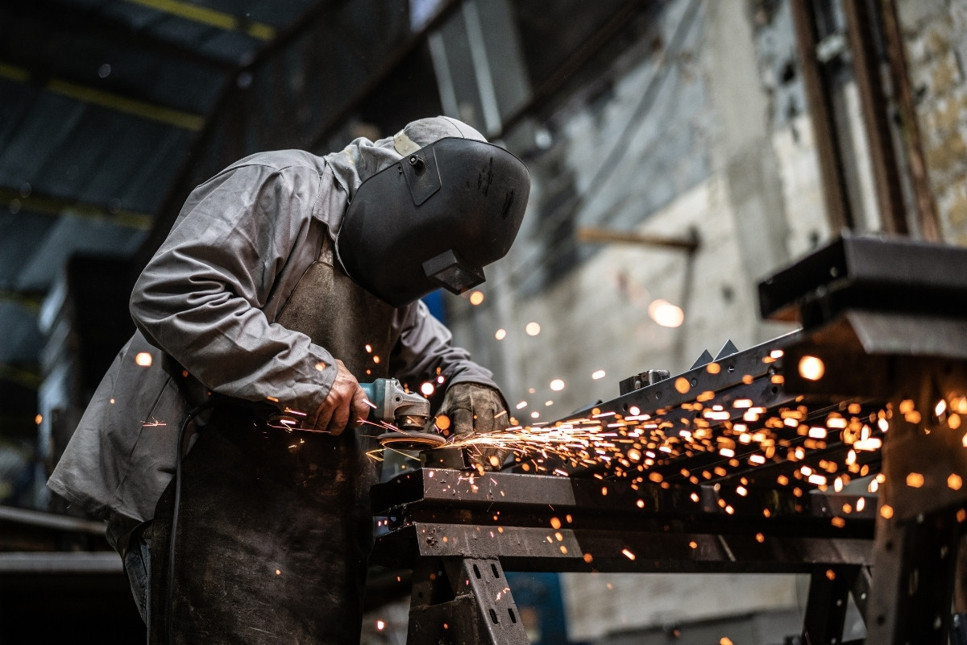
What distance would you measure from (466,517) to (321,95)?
16.2ft

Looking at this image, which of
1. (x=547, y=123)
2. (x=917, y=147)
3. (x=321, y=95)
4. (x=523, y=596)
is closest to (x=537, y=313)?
(x=547, y=123)

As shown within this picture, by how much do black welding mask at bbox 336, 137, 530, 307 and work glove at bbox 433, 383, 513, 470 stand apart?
291 mm

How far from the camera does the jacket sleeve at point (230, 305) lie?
6.61 feet

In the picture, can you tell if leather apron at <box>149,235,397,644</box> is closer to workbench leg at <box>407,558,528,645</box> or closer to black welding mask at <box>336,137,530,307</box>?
black welding mask at <box>336,137,530,307</box>

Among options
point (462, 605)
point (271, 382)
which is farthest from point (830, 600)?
point (271, 382)

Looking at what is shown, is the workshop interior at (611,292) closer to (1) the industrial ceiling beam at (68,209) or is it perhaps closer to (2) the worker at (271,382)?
(1) the industrial ceiling beam at (68,209)

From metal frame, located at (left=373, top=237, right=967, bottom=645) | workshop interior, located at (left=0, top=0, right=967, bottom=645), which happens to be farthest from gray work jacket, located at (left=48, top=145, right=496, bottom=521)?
metal frame, located at (left=373, top=237, right=967, bottom=645)

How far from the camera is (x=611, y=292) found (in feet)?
27.7

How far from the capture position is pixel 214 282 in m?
2.09

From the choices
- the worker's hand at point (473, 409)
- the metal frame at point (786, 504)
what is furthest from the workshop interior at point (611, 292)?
the worker's hand at point (473, 409)

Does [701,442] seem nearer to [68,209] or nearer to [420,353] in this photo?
[420,353]

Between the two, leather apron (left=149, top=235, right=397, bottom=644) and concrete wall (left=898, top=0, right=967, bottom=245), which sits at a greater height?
concrete wall (left=898, top=0, right=967, bottom=245)

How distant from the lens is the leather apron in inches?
83.4

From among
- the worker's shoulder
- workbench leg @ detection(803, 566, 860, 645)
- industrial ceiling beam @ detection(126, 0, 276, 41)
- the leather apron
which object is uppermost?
industrial ceiling beam @ detection(126, 0, 276, 41)
